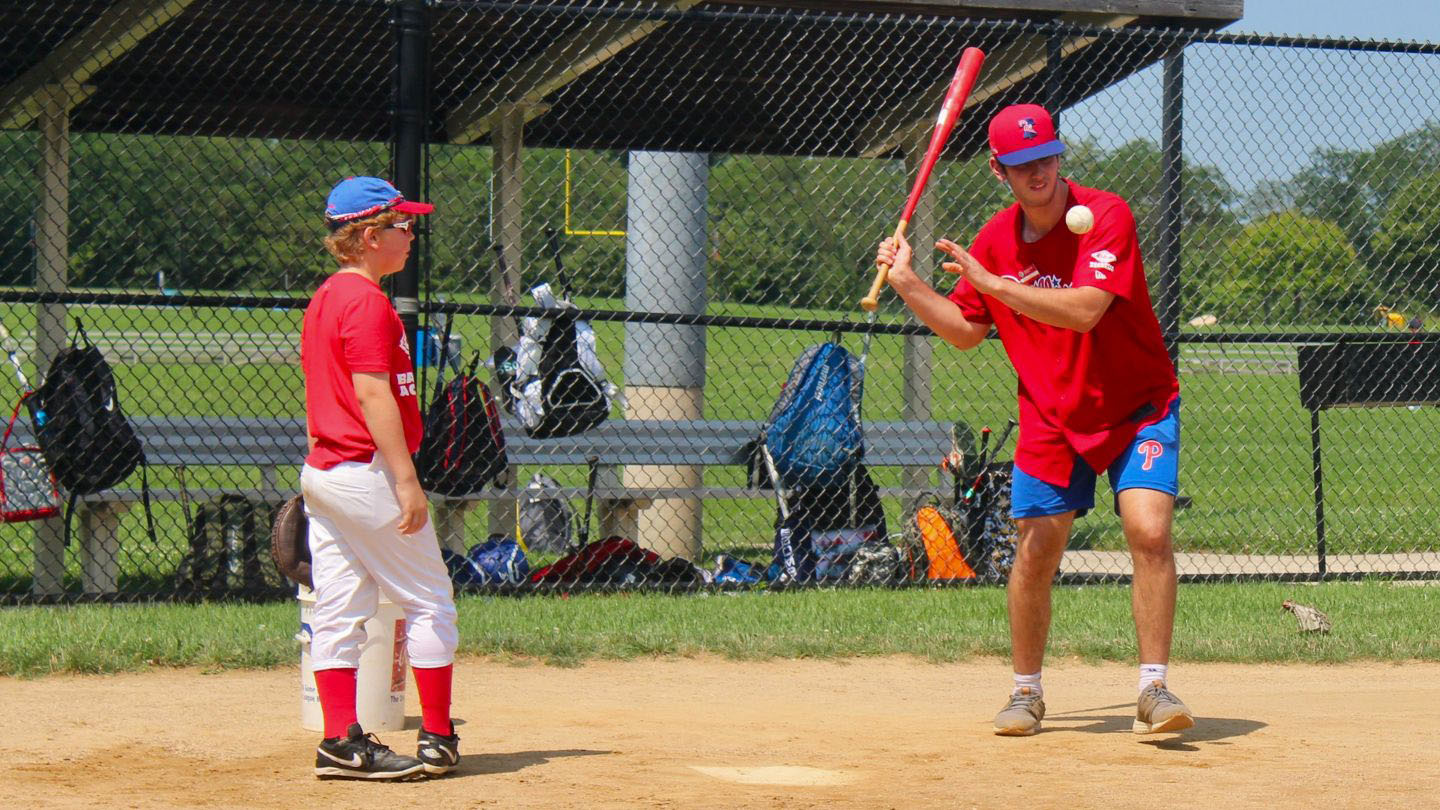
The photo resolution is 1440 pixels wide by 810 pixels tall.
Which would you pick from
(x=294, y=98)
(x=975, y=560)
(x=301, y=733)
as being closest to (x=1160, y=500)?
(x=301, y=733)

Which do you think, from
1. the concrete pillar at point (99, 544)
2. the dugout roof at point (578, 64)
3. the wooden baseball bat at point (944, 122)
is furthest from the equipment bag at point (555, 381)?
the wooden baseball bat at point (944, 122)

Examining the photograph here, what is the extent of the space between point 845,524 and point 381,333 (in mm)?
4805

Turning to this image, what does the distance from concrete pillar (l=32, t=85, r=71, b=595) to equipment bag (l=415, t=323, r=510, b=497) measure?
6.20ft

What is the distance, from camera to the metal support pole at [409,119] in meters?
6.69

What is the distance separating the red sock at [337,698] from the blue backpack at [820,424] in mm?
4397

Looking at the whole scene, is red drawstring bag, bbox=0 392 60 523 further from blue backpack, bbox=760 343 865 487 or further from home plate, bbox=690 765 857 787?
home plate, bbox=690 765 857 787

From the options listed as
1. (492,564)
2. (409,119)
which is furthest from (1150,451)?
(492,564)

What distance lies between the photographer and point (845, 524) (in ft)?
27.4

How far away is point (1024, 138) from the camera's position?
4473mm

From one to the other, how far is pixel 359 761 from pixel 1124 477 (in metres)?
2.29

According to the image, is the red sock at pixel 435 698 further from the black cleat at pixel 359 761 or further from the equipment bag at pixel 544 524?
the equipment bag at pixel 544 524

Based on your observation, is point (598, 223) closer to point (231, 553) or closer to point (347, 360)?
point (231, 553)

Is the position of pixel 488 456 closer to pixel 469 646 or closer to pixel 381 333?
pixel 469 646

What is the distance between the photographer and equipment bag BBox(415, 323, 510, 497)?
7285mm
